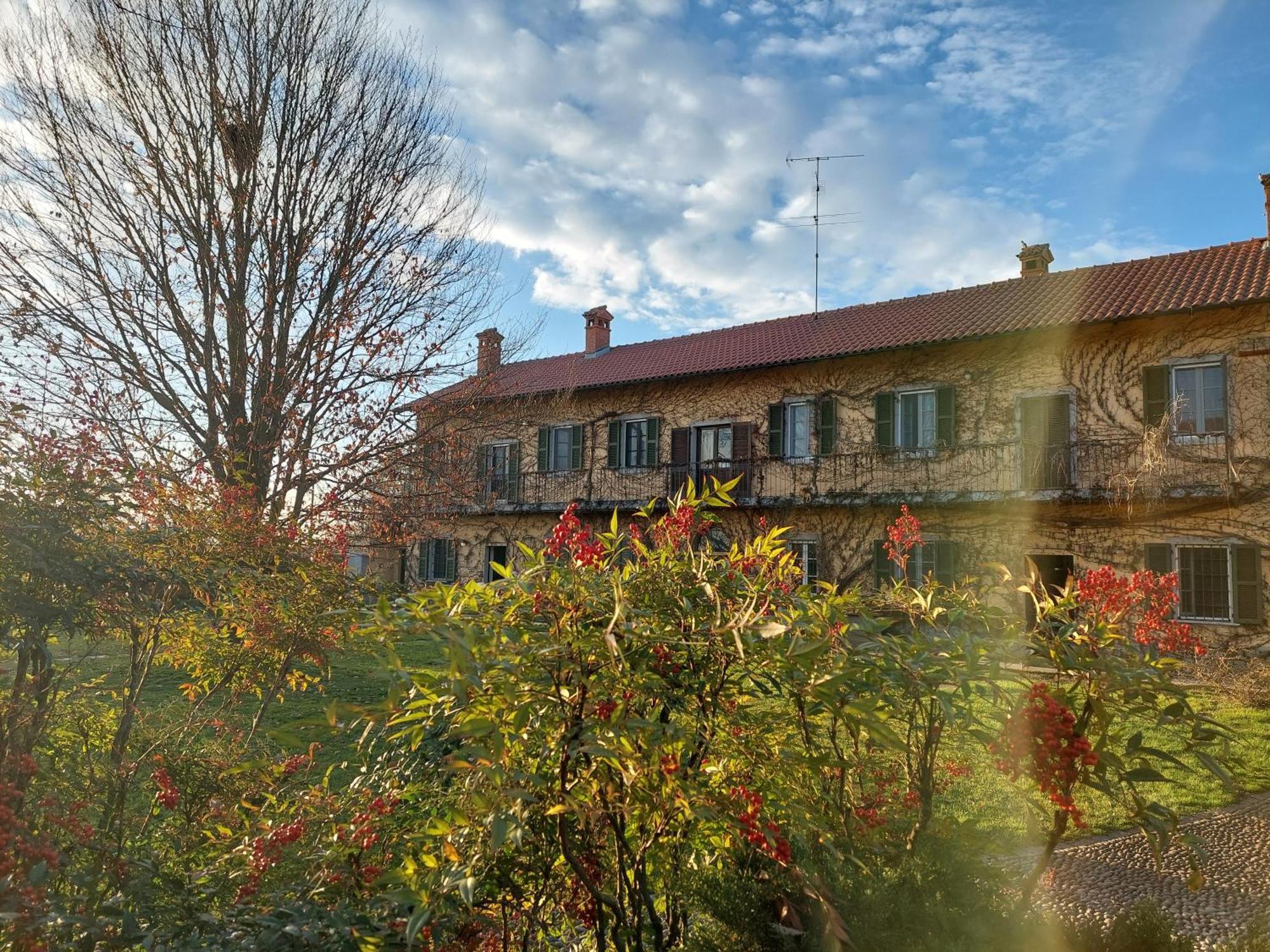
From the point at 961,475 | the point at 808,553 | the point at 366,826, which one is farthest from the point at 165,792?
the point at 808,553

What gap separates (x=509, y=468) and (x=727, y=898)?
69.0 feet

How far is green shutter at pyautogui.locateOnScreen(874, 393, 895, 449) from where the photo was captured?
16359 mm

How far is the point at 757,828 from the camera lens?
1854mm

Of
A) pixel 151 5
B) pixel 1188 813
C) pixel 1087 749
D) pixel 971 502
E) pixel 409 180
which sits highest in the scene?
pixel 151 5

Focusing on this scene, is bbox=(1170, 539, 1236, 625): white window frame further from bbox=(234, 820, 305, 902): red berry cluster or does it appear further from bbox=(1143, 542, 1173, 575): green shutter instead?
bbox=(234, 820, 305, 902): red berry cluster

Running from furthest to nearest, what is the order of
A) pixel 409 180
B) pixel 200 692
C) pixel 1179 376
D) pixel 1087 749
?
pixel 1179 376 → pixel 409 180 → pixel 200 692 → pixel 1087 749

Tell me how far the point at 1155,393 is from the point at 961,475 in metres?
3.65

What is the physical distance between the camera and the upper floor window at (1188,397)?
13.2m

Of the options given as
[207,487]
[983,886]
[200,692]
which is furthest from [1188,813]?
[207,487]

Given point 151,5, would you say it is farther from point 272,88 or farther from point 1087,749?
point 1087,749

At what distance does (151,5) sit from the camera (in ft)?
27.1

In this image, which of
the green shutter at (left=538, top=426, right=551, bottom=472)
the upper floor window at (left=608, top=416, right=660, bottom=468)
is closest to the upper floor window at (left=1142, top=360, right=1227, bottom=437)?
the upper floor window at (left=608, top=416, right=660, bottom=468)

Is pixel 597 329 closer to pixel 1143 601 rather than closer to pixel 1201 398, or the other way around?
pixel 1201 398

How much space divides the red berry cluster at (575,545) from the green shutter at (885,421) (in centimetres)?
1489
